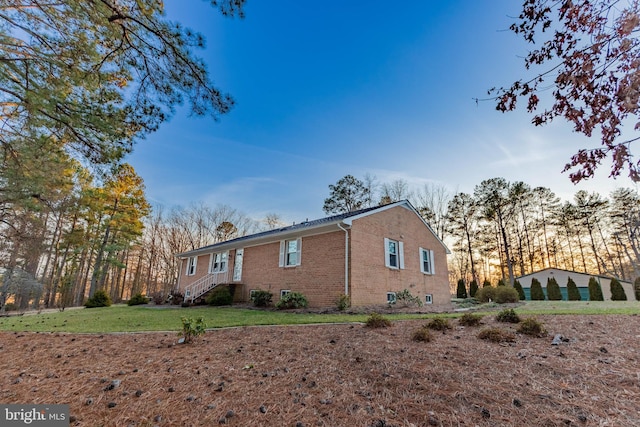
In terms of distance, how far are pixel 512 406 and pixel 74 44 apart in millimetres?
7857

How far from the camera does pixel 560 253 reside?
29.3 m

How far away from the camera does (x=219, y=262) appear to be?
1784 centimetres

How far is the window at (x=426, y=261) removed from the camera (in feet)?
51.0

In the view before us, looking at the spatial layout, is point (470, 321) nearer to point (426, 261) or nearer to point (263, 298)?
point (263, 298)

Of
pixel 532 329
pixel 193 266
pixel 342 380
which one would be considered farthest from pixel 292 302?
pixel 193 266

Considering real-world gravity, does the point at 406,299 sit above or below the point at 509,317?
above

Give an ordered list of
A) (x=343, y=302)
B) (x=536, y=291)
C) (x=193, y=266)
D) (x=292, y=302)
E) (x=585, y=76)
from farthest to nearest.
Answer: (x=536, y=291) < (x=193, y=266) < (x=292, y=302) < (x=343, y=302) < (x=585, y=76)

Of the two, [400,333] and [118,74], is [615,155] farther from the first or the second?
[118,74]

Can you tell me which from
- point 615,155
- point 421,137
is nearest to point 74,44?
point 615,155

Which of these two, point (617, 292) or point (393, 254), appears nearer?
point (393, 254)

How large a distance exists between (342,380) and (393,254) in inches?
432

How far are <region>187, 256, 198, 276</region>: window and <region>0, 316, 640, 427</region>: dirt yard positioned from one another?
604 inches

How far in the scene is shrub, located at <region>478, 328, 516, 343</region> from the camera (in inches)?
177

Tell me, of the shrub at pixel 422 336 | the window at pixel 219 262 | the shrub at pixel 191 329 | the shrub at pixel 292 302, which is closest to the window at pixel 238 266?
the window at pixel 219 262
